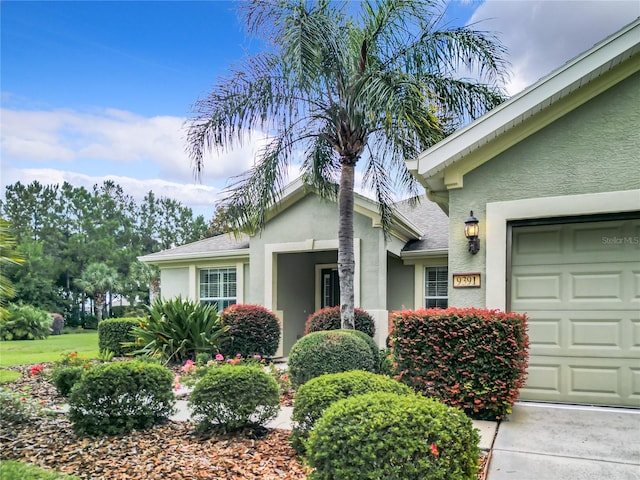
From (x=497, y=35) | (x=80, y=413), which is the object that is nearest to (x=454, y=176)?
(x=497, y=35)

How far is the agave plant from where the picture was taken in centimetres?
1076

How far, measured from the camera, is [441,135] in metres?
8.86

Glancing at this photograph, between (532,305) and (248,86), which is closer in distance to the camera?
(532,305)

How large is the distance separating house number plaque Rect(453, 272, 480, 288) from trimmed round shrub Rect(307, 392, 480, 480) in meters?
3.42

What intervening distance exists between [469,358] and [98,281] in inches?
1307

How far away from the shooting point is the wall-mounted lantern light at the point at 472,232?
6.50m

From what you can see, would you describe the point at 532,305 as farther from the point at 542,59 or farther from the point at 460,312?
the point at 542,59

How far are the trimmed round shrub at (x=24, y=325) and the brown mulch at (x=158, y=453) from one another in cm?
1897

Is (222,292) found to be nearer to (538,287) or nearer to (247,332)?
(247,332)

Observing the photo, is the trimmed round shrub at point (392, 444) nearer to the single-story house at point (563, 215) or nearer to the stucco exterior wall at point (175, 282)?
the single-story house at point (563, 215)

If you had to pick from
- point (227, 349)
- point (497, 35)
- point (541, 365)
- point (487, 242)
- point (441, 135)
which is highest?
point (497, 35)

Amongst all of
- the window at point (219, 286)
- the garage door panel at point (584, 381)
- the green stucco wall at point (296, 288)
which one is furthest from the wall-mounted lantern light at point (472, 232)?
the window at point (219, 286)

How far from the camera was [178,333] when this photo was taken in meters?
10.8

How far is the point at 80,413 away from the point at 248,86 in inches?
270
